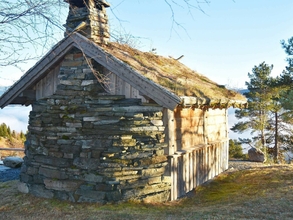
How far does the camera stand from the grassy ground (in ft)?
19.6

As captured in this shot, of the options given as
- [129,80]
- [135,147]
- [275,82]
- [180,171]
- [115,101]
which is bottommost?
[180,171]

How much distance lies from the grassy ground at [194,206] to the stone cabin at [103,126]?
317 millimetres

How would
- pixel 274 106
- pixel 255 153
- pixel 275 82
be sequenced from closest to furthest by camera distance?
pixel 255 153, pixel 275 82, pixel 274 106

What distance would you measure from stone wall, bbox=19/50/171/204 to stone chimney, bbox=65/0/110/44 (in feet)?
2.55

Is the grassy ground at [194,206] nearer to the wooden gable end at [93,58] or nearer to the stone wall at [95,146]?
the stone wall at [95,146]

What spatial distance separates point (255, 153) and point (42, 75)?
11627 millimetres

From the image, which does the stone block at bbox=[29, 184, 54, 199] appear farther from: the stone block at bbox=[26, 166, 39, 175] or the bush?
the bush

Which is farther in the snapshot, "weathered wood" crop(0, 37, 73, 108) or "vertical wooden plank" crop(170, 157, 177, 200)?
"weathered wood" crop(0, 37, 73, 108)

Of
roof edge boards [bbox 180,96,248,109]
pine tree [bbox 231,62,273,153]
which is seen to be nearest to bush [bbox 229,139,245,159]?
pine tree [bbox 231,62,273,153]

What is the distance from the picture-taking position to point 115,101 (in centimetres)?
724

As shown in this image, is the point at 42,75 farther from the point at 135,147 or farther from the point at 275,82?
the point at 275,82

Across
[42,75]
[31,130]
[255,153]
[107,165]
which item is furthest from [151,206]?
[255,153]

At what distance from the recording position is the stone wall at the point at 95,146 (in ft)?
22.4

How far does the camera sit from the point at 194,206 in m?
7.23
